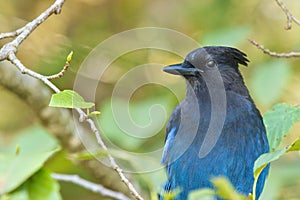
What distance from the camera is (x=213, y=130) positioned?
4180 mm

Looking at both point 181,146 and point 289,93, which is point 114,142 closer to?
point 181,146

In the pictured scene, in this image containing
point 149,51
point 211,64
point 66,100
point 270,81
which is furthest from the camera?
point 149,51

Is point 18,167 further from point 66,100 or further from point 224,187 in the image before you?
point 224,187

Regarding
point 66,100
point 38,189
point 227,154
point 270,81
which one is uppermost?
point 270,81

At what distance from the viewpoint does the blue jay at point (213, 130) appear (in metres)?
4.12

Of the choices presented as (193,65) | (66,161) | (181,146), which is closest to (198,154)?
(181,146)

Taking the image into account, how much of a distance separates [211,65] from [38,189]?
1.41 meters

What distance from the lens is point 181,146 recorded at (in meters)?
4.24

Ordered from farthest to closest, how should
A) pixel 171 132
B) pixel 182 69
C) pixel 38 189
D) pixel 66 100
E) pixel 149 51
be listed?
1. pixel 149 51
2. pixel 171 132
3. pixel 182 69
4. pixel 38 189
5. pixel 66 100

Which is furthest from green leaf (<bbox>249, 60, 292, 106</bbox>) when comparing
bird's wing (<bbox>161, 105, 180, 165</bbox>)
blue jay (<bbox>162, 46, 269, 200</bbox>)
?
bird's wing (<bbox>161, 105, 180, 165</bbox>)

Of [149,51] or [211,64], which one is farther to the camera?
[149,51]

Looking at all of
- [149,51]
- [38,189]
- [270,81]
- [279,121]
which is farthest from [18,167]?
[149,51]

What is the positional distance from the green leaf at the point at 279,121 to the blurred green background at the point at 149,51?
4.43 ft

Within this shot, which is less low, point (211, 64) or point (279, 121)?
point (211, 64)
